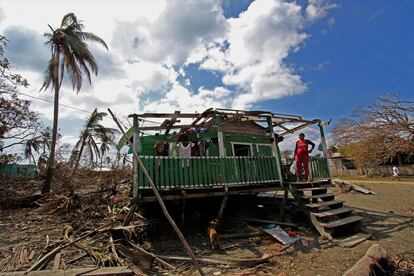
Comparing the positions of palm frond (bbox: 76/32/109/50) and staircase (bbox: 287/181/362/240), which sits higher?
palm frond (bbox: 76/32/109/50)

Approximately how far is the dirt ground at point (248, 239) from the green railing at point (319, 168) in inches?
63.8

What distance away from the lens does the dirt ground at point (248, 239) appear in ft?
17.4

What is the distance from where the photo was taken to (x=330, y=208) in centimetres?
775

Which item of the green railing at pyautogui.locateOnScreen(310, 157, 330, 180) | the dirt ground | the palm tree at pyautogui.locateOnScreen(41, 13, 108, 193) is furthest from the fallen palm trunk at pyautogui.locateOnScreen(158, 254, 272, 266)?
the palm tree at pyautogui.locateOnScreen(41, 13, 108, 193)

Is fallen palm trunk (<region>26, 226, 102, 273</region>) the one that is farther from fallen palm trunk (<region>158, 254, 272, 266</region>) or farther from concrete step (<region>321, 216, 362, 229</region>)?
concrete step (<region>321, 216, 362, 229</region>)

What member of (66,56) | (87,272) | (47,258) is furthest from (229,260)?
(66,56)

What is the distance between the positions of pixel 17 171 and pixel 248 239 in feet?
68.1

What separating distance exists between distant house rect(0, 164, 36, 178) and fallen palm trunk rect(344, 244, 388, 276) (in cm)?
1589

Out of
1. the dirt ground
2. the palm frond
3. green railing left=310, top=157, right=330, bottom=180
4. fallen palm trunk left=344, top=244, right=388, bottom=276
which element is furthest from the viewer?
the palm frond

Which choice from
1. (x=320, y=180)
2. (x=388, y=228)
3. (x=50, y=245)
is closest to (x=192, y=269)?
(x=50, y=245)

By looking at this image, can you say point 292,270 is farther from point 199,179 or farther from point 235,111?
point 235,111

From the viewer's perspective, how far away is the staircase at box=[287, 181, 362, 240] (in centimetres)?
688

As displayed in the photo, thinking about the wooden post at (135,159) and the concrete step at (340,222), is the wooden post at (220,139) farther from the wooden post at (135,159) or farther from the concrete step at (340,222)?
the concrete step at (340,222)

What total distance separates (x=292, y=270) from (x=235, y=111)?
4.91 metres
